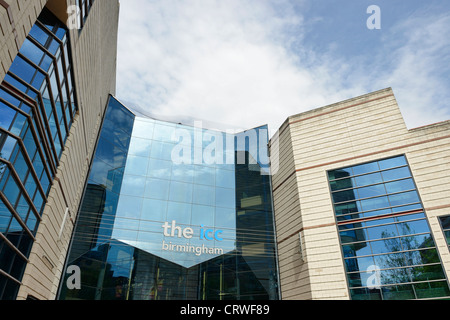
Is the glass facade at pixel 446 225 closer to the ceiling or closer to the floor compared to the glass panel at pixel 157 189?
closer to the floor

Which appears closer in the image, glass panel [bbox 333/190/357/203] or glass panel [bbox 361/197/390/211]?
glass panel [bbox 361/197/390/211]

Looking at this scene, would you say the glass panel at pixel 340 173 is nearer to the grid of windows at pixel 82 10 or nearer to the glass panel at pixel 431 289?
the glass panel at pixel 431 289

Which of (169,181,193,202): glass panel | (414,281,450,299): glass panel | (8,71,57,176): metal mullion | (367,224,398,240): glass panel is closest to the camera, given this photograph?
(8,71,57,176): metal mullion

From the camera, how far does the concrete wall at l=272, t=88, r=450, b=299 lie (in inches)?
748

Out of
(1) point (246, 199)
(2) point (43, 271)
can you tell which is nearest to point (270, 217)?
Result: (1) point (246, 199)

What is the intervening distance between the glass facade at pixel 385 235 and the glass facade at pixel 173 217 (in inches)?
256

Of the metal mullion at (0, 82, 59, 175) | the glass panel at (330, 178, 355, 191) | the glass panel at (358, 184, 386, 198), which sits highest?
the glass panel at (330, 178, 355, 191)

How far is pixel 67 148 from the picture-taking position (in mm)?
15102

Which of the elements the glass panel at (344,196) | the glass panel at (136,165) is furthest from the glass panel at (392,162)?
the glass panel at (136,165)

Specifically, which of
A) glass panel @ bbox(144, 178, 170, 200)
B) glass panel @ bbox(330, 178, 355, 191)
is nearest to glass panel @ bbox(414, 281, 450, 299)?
glass panel @ bbox(330, 178, 355, 191)

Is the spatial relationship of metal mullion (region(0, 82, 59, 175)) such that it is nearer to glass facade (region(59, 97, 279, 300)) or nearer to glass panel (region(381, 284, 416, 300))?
glass facade (region(59, 97, 279, 300))

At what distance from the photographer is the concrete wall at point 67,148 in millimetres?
8562

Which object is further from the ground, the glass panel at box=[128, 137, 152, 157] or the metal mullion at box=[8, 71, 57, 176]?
the glass panel at box=[128, 137, 152, 157]

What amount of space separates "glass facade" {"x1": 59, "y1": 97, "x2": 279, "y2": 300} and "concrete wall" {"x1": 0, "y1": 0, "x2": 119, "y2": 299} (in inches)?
77.9
